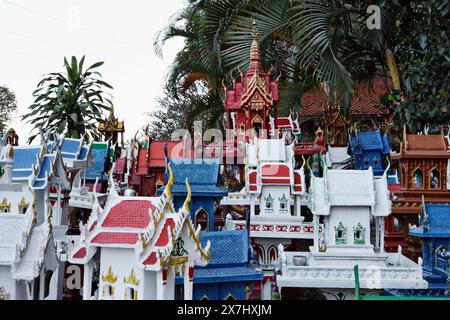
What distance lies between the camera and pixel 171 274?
27.8ft

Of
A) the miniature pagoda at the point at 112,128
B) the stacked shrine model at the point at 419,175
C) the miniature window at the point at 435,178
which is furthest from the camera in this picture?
the miniature pagoda at the point at 112,128

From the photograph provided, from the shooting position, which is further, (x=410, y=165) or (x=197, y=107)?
(x=197, y=107)

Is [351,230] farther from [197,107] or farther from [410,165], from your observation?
[197,107]

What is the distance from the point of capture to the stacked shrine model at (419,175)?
15273 mm

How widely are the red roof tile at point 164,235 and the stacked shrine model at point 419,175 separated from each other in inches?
351

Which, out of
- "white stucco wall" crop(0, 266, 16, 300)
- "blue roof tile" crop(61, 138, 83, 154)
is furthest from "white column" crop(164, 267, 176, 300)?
"blue roof tile" crop(61, 138, 83, 154)

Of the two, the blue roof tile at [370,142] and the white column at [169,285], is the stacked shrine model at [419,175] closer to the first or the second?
the blue roof tile at [370,142]

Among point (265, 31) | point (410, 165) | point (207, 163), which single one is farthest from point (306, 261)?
point (265, 31)

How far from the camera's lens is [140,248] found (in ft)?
26.4

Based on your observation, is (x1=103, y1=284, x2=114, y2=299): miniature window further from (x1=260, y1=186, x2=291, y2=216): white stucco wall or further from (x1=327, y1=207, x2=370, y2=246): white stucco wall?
(x1=260, y1=186, x2=291, y2=216): white stucco wall

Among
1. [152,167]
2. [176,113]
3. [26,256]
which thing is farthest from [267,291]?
[176,113]

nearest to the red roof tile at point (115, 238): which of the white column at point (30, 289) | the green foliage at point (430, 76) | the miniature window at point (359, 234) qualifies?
the white column at point (30, 289)

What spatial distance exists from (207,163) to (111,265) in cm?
528

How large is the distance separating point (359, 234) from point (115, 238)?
22.4 feet
